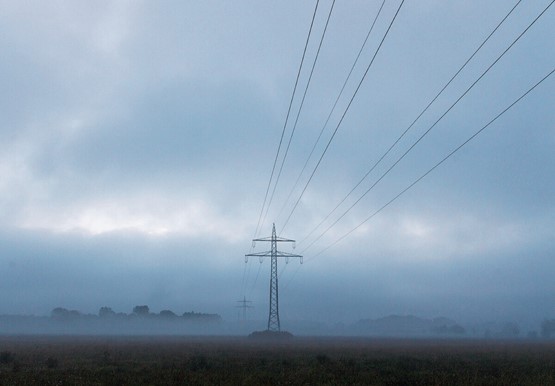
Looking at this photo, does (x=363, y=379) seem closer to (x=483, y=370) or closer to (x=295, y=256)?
(x=483, y=370)

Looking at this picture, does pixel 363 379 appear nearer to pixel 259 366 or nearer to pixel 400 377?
pixel 400 377

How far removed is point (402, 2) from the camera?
650 inches

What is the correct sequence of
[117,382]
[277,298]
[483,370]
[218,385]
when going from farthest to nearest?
[277,298] < [483,370] < [117,382] < [218,385]

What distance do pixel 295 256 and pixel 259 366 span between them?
37.7 m

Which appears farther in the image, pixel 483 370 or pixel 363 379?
pixel 483 370

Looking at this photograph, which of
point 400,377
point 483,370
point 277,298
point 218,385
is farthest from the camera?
point 277,298

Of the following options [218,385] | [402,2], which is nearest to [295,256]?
[218,385]

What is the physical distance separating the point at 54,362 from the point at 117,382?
1392cm

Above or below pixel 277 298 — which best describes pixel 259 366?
below

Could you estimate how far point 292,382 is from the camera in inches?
1113

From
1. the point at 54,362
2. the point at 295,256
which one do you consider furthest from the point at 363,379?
the point at 295,256

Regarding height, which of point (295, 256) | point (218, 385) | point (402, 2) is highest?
point (295, 256)

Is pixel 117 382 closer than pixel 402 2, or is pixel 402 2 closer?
pixel 402 2

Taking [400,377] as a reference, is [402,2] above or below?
above
